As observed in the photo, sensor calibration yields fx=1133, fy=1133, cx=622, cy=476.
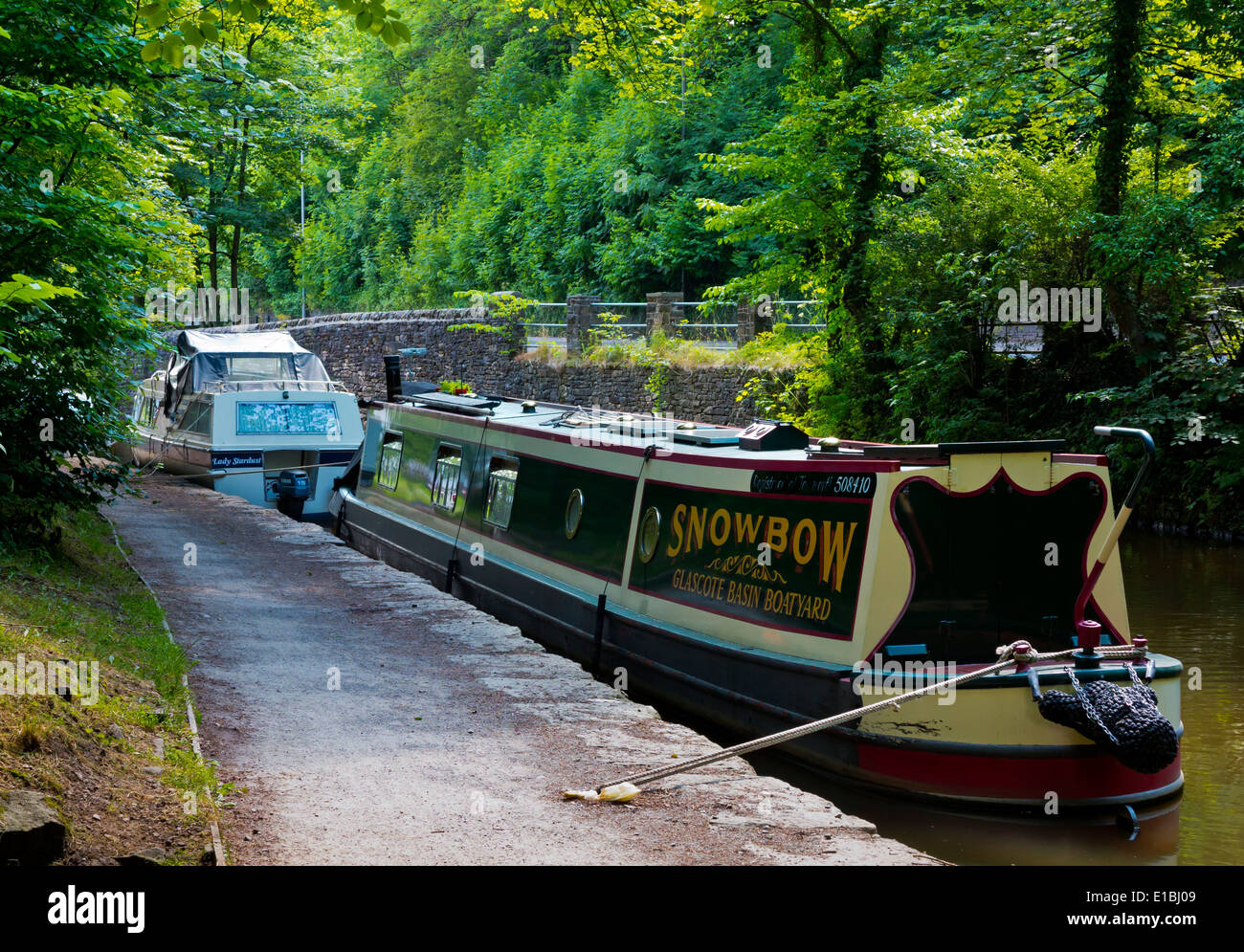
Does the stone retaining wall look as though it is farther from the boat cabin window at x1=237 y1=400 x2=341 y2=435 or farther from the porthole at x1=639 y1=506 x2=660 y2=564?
the porthole at x1=639 y1=506 x2=660 y2=564

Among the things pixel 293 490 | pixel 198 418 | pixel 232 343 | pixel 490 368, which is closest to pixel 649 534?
pixel 293 490

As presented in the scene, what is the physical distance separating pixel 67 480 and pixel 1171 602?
34.2ft

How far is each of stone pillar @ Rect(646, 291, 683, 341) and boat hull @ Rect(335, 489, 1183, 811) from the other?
55.1 ft

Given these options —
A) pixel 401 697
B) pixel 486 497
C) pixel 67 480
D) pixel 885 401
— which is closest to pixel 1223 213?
pixel 885 401

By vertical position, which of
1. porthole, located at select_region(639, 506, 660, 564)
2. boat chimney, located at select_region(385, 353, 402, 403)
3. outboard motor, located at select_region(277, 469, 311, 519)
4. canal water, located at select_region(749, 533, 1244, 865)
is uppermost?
boat chimney, located at select_region(385, 353, 402, 403)

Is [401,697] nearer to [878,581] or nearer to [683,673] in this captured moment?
[683,673]

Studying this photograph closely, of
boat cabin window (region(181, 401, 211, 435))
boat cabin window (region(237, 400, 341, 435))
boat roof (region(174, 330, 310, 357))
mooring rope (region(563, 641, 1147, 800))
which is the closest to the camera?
mooring rope (region(563, 641, 1147, 800))

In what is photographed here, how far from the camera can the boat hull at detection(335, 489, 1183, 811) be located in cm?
637

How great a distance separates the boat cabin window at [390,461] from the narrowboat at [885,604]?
18.3ft

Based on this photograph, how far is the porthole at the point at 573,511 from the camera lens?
9.73m

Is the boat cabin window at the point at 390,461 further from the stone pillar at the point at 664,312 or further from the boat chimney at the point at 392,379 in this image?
the stone pillar at the point at 664,312

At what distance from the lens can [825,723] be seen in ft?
18.5

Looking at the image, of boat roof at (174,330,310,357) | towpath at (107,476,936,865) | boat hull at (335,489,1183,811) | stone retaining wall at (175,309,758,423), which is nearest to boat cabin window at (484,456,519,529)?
towpath at (107,476,936,865)

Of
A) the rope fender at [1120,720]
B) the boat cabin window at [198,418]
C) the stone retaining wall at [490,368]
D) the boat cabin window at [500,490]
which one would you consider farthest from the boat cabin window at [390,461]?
the rope fender at [1120,720]
